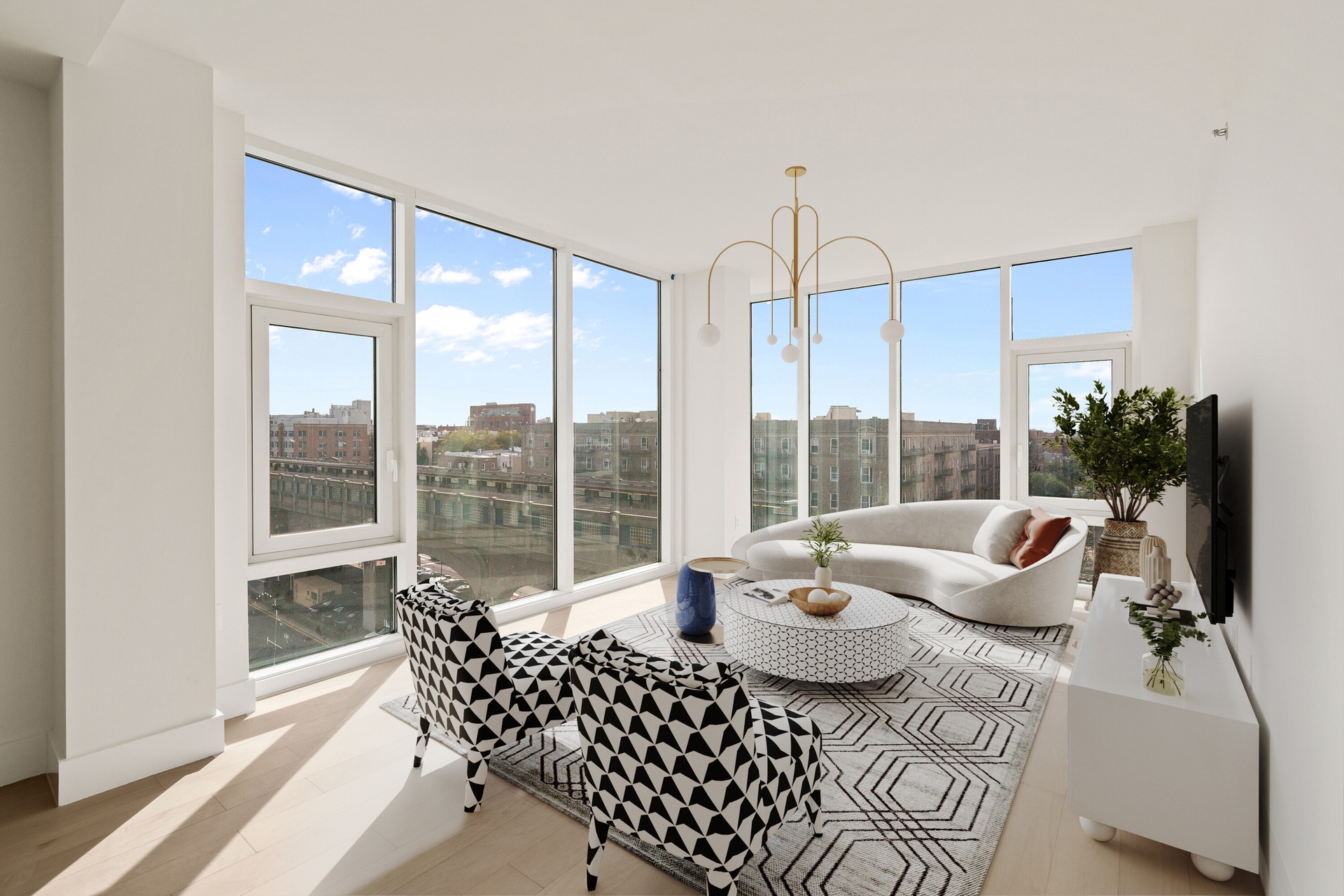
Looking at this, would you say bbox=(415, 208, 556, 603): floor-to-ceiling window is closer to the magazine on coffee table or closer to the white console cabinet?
the magazine on coffee table

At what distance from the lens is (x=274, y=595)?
3398mm

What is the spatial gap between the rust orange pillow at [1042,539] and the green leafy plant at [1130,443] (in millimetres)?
328

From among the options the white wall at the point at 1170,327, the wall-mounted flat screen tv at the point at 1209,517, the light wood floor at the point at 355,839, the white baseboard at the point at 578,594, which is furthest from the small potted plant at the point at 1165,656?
the white baseboard at the point at 578,594

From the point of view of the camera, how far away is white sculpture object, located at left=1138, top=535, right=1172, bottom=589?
11.2 feet

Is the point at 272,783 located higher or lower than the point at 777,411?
lower

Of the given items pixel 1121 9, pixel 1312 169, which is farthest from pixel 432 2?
pixel 1312 169

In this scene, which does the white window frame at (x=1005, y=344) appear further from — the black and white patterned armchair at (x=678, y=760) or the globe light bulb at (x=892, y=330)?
the black and white patterned armchair at (x=678, y=760)

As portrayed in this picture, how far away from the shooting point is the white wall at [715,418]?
597cm

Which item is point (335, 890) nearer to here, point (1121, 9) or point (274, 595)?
point (274, 595)

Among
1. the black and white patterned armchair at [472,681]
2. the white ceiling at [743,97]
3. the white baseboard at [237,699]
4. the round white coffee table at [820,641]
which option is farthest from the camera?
the round white coffee table at [820,641]

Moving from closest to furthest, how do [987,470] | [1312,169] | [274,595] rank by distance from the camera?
[1312,169]
[274,595]
[987,470]

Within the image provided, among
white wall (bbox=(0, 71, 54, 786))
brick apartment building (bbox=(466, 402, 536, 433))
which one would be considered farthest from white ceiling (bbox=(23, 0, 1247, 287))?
brick apartment building (bbox=(466, 402, 536, 433))

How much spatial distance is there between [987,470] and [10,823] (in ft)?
20.0

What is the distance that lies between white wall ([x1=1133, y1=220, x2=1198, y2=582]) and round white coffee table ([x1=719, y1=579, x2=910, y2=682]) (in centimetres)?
245
